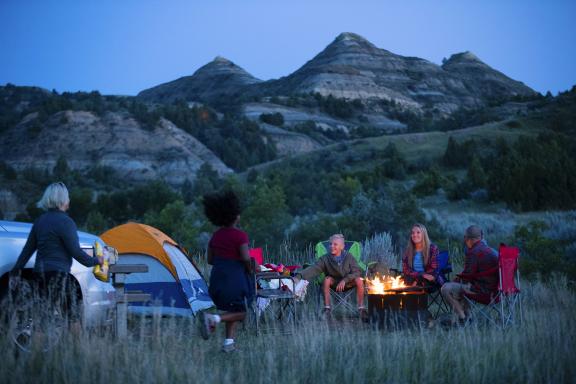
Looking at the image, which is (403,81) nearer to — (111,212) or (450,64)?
(450,64)

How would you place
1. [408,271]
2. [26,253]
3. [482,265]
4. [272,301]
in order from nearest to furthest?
[26,253] < [482,265] < [408,271] < [272,301]

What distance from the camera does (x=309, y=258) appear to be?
9.98 metres

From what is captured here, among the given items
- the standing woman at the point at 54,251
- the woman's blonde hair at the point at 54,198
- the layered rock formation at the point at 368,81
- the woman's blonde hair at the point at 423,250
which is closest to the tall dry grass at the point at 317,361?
the standing woman at the point at 54,251

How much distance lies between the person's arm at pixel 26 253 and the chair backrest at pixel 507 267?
384 centimetres

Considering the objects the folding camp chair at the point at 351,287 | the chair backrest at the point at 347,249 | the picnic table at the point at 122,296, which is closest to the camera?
the picnic table at the point at 122,296

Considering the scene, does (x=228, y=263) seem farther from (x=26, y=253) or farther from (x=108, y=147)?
(x=108, y=147)

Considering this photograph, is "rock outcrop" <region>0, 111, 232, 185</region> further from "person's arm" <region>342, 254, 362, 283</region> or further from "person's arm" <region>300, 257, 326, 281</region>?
"person's arm" <region>342, 254, 362, 283</region>

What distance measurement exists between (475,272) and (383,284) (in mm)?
964

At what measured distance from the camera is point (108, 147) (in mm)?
37500

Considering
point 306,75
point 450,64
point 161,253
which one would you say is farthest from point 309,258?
point 450,64

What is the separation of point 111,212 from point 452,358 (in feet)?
62.6

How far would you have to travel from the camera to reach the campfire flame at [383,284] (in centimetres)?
669

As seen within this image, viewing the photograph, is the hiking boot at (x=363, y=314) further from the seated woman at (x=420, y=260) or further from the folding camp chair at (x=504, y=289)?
the folding camp chair at (x=504, y=289)

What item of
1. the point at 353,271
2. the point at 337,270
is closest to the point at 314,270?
the point at 337,270
